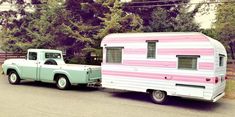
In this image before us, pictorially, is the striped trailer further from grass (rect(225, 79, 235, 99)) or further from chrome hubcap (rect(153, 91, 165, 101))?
grass (rect(225, 79, 235, 99))

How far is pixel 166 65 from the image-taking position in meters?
9.79

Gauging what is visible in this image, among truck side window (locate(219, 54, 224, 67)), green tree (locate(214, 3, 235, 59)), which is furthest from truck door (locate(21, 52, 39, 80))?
green tree (locate(214, 3, 235, 59))

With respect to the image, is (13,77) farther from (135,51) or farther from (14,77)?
(135,51)

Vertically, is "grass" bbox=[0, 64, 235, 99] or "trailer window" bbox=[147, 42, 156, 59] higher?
"trailer window" bbox=[147, 42, 156, 59]

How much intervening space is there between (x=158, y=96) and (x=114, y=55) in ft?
8.40

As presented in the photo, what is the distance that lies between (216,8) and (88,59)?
14.9 metres

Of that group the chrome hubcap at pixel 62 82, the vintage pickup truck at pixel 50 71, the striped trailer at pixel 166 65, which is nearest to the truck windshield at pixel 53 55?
the vintage pickup truck at pixel 50 71

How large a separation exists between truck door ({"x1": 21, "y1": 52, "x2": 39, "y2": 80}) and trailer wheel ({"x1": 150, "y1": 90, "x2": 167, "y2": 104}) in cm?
650

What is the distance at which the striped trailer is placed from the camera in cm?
904

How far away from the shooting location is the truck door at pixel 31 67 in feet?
44.1

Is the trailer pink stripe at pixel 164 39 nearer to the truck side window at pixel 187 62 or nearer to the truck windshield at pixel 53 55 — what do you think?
the truck side window at pixel 187 62

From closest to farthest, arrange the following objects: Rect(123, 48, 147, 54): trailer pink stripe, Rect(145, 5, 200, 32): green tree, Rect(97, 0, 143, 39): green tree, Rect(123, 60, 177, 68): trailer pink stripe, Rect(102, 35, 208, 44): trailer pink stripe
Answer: Rect(102, 35, 208, 44): trailer pink stripe < Rect(123, 60, 177, 68): trailer pink stripe < Rect(123, 48, 147, 54): trailer pink stripe < Rect(97, 0, 143, 39): green tree < Rect(145, 5, 200, 32): green tree

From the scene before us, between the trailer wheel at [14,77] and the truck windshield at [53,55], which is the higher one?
the truck windshield at [53,55]

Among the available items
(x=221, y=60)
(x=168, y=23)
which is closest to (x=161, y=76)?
(x=221, y=60)
